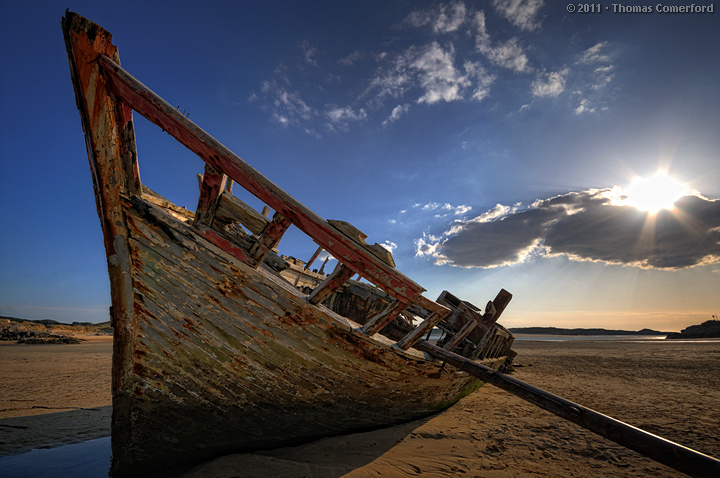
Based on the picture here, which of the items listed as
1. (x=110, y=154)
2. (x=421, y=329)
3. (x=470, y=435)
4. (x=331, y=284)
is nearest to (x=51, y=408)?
(x=110, y=154)

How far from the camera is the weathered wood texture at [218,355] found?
263 cm

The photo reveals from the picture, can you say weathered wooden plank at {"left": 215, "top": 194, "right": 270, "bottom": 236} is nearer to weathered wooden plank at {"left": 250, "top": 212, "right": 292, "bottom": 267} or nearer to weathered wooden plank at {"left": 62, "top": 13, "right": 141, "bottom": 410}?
weathered wooden plank at {"left": 250, "top": 212, "right": 292, "bottom": 267}

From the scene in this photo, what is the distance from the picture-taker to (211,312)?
8.95 ft

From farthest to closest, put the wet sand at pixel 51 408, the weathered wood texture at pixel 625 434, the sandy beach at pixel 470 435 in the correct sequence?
1. the wet sand at pixel 51 408
2. the sandy beach at pixel 470 435
3. the weathered wood texture at pixel 625 434

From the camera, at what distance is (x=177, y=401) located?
2.87 metres

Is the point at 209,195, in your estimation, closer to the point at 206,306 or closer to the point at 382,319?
the point at 206,306

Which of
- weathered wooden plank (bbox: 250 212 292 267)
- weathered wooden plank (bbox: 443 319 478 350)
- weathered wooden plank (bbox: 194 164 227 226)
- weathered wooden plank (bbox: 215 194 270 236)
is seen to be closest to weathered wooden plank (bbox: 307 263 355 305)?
weathered wooden plank (bbox: 250 212 292 267)

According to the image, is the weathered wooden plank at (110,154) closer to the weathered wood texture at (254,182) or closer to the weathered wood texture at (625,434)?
the weathered wood texture at (254,182)

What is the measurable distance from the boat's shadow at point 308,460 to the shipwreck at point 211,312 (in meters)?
0.16

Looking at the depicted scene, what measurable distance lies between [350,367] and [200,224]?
6.97 feet

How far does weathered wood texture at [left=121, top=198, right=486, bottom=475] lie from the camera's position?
2627mm

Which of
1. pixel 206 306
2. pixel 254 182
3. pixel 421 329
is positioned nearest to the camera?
pixel 254 182

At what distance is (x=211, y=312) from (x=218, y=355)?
1.49 feet

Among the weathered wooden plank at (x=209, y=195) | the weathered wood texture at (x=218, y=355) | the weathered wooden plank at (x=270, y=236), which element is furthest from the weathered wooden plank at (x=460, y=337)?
the weathered wooden plank at (x=209, y=195)
